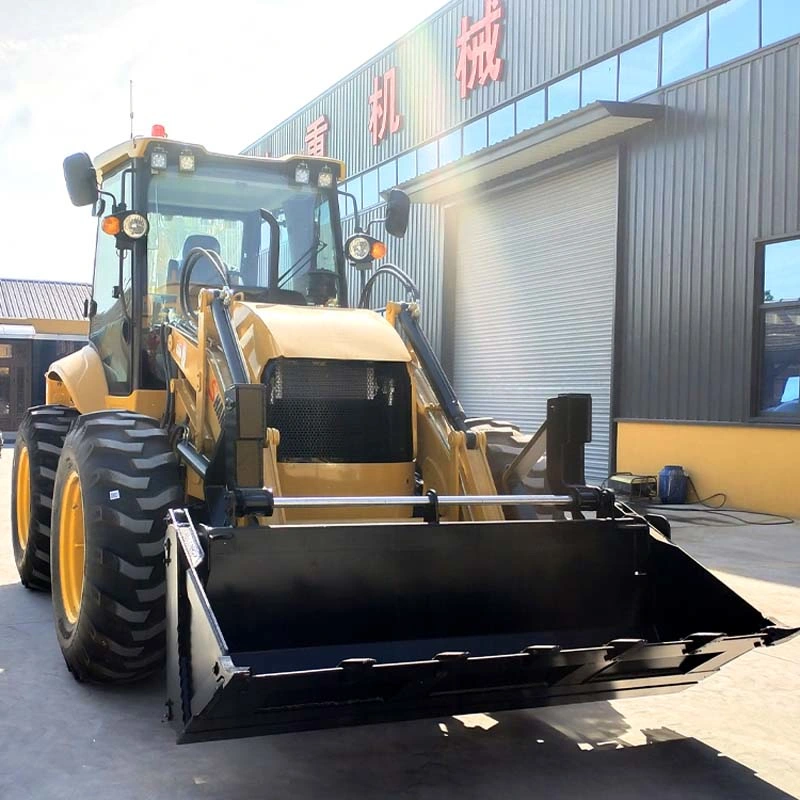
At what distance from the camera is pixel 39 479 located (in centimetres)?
627

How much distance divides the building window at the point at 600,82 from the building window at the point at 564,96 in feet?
0.47

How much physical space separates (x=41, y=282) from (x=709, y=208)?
94.2 feet

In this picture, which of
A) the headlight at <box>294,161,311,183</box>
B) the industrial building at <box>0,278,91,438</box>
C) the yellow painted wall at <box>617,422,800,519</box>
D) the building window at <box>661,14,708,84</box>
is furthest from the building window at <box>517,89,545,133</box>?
the industrial building at <box>0,278,91,438</box>

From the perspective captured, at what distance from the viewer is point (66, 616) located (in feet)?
15.6

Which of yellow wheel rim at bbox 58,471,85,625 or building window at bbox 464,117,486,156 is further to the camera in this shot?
building window at bbox 464,117,486,156

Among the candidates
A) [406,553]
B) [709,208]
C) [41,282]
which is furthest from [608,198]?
[41,282]

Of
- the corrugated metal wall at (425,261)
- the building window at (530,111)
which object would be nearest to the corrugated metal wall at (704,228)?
the building window at (530,111)

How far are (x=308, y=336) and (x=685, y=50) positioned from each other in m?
10.8

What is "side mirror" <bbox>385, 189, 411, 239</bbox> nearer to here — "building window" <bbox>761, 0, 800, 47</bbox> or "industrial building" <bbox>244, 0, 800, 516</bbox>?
"industrial building" <bbox>244, 0, 800, 516</bbox>

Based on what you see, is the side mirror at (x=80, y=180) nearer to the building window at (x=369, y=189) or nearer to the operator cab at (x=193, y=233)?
the operator cab at (x=193, y=233)

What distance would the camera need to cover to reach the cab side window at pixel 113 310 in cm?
583

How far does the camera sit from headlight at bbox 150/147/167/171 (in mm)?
5711

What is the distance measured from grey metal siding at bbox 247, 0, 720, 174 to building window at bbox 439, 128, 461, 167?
25 cm

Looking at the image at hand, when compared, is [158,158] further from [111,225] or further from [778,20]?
[778,20]
